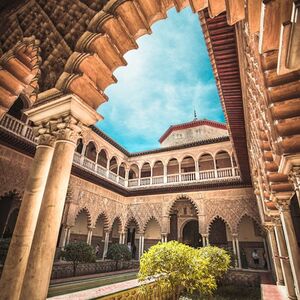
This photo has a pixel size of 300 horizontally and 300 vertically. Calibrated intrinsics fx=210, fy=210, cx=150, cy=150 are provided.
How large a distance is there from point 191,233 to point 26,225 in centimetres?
1704

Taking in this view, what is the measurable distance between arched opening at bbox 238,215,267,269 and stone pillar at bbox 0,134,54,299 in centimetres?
1370

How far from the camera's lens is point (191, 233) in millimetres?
17672

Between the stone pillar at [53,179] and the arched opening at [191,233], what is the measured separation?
54.5ft

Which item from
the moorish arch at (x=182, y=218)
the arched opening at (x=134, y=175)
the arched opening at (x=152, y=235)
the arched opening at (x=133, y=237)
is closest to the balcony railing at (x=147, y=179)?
the arched opening at (x=134, y=175)

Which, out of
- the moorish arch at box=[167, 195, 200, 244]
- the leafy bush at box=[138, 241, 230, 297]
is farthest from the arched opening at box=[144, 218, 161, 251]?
the leafy bush at box=[138, 241, 230, 297]

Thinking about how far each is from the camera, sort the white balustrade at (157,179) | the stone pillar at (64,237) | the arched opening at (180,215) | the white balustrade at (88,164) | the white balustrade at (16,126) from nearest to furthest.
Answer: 1. the white balustrade at (16,126)
2. the stone pillar at (64,237)
3. the white balustrade at (88,164)
4. the white balustrade at (157,179)
5. the arched opening at (180,215)

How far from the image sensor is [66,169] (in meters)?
2.67

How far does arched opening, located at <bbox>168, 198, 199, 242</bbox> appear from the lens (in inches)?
648

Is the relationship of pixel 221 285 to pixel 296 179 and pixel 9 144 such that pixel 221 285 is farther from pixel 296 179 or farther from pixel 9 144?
pixel 9 144

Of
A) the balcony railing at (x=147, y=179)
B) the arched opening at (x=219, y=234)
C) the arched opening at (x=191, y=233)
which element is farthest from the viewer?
the arched opening at (x=191, y=233)

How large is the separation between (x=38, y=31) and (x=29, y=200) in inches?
119

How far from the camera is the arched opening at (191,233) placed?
17.5m

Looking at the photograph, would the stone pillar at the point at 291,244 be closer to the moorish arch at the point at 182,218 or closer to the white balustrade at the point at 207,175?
the white balustrade at the point at 207,175

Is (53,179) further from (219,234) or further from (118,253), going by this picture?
(219,234)
